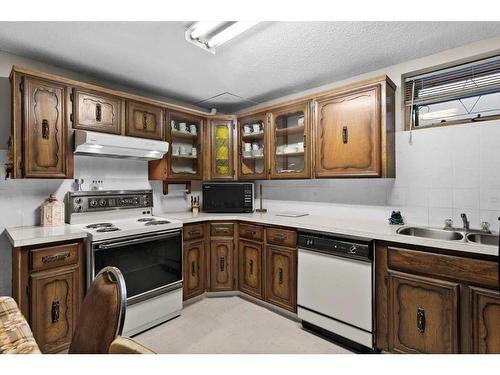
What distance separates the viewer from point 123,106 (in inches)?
94.5

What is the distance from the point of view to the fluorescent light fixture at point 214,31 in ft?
5.37

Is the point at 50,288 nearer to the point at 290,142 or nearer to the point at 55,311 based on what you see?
the point at 55,311

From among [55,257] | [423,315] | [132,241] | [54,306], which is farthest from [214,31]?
[423,315]

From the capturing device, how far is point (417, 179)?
2.17 m

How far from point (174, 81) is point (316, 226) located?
2030 millimetres

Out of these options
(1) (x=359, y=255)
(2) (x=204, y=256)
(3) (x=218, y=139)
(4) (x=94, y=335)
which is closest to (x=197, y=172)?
(3) (x=218, y=139)

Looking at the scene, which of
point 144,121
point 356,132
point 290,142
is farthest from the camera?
point 290,142

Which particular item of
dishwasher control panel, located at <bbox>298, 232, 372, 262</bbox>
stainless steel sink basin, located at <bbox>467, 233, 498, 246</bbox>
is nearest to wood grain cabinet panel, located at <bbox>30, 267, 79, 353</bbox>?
dishwasher control panel, located at <bbox>298, 232, 372, 262</bbox>

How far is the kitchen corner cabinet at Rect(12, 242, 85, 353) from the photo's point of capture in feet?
5.41

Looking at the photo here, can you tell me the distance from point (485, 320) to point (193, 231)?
227 centimetres

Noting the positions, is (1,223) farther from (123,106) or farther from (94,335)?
(94,335)

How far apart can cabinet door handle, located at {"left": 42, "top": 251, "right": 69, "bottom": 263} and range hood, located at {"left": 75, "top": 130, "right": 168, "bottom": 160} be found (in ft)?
2.81

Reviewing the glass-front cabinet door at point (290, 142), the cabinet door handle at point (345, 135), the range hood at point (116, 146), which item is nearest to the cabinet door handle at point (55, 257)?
the range hood at point (116, 146)

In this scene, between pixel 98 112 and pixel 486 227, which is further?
pixel 98 112
